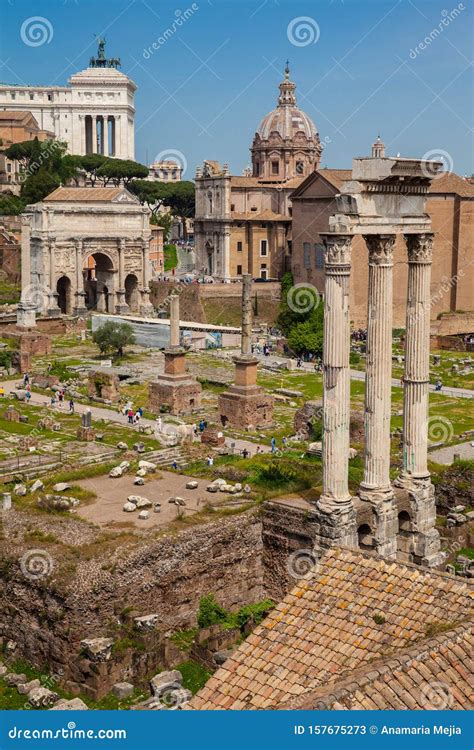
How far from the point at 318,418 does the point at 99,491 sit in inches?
390

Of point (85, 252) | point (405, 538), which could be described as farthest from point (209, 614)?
point (85, 252)

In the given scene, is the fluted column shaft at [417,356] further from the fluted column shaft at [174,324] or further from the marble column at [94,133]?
the marble column at [94,133]

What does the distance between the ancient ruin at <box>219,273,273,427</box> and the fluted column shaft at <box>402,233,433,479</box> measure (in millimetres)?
14874

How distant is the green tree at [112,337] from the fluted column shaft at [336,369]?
93.5 feet

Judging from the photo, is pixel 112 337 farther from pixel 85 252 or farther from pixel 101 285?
pixel 101 285

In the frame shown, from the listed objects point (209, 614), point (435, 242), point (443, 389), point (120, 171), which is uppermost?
point (120, 171)

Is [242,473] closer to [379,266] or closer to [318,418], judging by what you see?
[379,266]

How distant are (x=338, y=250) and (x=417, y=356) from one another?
2662 mm

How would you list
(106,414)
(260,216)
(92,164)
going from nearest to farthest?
(106,414), (260,216), (92,164)

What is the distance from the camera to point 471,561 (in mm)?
16578

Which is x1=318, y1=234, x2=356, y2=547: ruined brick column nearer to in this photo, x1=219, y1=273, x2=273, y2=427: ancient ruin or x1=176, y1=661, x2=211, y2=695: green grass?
x1=176, y1=661, x2=211, y2=695: green grass

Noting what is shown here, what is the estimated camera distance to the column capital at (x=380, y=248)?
14.8 m

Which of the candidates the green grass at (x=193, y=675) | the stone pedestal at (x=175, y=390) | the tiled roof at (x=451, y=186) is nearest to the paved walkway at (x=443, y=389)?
the stone pedestal at (x=175, y=390)

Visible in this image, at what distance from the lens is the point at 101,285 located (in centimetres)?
5659
